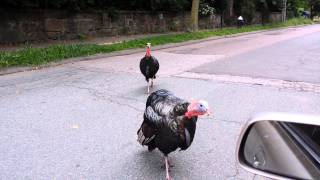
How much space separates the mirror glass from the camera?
190 cm

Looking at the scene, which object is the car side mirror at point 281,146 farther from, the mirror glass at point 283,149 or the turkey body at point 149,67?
the turkey body at point 149,67

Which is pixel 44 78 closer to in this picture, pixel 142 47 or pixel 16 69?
pixel 16 69

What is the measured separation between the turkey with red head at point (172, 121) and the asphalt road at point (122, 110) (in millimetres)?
477

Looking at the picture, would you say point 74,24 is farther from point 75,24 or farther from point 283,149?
point 283,149

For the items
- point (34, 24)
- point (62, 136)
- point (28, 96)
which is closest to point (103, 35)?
point (34, 24)

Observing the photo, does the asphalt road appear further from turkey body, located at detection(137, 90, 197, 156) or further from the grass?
the grass

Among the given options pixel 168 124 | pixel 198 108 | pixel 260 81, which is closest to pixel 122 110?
pixel 168 124

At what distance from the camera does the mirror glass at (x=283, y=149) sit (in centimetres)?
190

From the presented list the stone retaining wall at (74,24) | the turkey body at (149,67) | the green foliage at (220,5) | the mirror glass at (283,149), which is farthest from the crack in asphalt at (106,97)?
the green foliage at (220,5)

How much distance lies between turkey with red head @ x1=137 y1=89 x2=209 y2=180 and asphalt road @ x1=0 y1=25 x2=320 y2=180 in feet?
1.56

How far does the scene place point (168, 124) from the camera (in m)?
4.00

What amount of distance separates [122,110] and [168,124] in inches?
126

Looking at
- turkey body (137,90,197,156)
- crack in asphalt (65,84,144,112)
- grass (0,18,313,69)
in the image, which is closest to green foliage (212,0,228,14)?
grass (0,18,313,69)

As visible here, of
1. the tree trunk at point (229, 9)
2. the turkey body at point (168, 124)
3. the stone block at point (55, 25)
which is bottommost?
the turkey body at point (168, 124)
